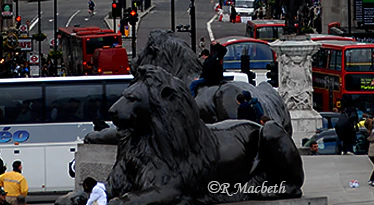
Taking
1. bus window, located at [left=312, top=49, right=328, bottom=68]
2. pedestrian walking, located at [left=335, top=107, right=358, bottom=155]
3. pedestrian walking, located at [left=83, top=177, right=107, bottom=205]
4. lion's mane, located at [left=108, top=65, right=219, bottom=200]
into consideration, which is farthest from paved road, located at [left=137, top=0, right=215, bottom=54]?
lion's mane, located at [left=108, top=65, right=219, bottom=200]

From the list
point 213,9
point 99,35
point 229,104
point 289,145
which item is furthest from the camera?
point 213,9

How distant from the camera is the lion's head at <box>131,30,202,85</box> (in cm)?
1302

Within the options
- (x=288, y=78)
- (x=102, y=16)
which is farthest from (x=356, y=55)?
(x=102, y=16)

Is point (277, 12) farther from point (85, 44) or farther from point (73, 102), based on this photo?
point (73, 102)

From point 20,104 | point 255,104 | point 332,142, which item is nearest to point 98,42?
point 20,104

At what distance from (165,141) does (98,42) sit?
5094cm

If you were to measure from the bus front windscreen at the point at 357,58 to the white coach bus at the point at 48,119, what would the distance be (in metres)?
14.2

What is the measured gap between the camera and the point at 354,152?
23.4 meters

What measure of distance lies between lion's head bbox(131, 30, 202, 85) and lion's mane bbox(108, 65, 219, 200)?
2785mm

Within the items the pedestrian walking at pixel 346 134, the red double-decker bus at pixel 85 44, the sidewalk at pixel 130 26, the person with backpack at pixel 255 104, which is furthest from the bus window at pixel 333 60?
the sidewalk at pixel 130 26

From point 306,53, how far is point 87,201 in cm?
1804

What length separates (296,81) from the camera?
Answer: 2927 centimetres

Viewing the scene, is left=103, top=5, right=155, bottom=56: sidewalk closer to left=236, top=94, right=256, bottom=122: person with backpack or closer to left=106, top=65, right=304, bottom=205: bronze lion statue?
left=236, top=94, right=256, bottom=122: person with backpack

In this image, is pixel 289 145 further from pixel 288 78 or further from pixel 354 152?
pixel 288 78
